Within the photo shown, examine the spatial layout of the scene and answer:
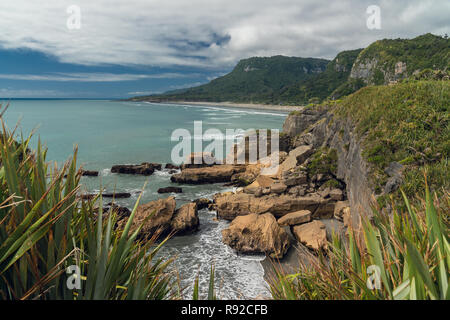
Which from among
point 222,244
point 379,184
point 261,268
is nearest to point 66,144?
point 222,244

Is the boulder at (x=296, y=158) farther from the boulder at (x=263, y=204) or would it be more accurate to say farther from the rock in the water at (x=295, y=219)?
the rock in the water at (x=295, y=219)

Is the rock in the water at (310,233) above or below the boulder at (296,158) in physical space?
below

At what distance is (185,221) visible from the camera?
14727 millimetres

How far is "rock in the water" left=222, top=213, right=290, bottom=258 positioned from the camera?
1210cm

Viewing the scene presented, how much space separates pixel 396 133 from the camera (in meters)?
13.9

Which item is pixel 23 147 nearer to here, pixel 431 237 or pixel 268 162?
pixel 431 237

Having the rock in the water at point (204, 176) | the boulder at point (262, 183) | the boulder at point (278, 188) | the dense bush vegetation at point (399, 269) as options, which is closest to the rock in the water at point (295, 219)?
the boulder at point (278, 188)

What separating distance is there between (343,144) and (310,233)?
379 inches

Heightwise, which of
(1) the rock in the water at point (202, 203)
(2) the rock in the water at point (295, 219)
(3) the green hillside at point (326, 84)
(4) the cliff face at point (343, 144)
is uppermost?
(3) the green hillside at point (326, 84)

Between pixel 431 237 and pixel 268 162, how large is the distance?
24.9 m

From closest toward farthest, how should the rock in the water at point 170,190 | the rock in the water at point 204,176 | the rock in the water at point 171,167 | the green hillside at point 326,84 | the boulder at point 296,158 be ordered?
the rock in the water at point 170,190
the boulder at point 296,158
the rock in the water at point 204,176
the rock in the water at point 171,167
the green hillside at point 326,84

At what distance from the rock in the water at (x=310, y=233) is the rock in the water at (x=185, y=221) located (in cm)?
570

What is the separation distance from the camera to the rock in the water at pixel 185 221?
Answer: 47.8 ft

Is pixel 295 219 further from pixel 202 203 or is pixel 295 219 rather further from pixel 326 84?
pixel 326 84
